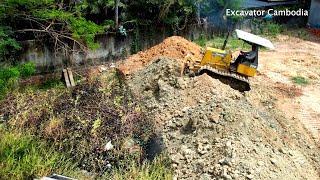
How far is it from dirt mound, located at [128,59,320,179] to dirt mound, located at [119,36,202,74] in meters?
1.81

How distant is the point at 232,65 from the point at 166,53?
2.64m

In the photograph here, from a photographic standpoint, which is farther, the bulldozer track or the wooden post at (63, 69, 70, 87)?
the wooden post at (63, 69, 70, 87)

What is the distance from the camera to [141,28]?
13586mm

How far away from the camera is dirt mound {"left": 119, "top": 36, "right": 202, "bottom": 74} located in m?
12.1

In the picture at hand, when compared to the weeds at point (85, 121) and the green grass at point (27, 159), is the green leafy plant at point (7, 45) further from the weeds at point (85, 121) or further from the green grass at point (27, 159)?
the green grass at point (27, 159)

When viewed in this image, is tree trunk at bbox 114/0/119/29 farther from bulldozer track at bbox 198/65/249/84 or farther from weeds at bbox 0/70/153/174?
bulldozer track at bbox 198/65/249/84

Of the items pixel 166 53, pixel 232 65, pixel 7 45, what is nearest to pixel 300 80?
pixel 232 65

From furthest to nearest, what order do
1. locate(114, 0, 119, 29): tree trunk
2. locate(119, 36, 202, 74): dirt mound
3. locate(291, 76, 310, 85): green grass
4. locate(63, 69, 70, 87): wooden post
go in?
locate(114, 0, 119, 29): tree trunk → locate(119, 36, 202, 74): dirt mound → locate(291, 76, 310, 85): green grass → locate(63, 69, 70, 87): wooden post

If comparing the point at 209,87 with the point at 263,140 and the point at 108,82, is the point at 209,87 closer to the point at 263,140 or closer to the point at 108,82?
the point at 263,140

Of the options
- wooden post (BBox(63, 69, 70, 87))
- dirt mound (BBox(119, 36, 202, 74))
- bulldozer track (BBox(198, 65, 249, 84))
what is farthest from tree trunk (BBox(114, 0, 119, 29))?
bulldozer track (BBox(198, 65, 249, 84))

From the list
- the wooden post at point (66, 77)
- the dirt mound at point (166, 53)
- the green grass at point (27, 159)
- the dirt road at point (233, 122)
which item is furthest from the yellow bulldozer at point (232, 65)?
the green grass at point (27, 159)

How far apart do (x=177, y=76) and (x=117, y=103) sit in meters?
2.17

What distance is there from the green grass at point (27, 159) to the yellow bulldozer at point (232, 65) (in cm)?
492

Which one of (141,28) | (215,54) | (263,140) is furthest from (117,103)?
(141,28)
